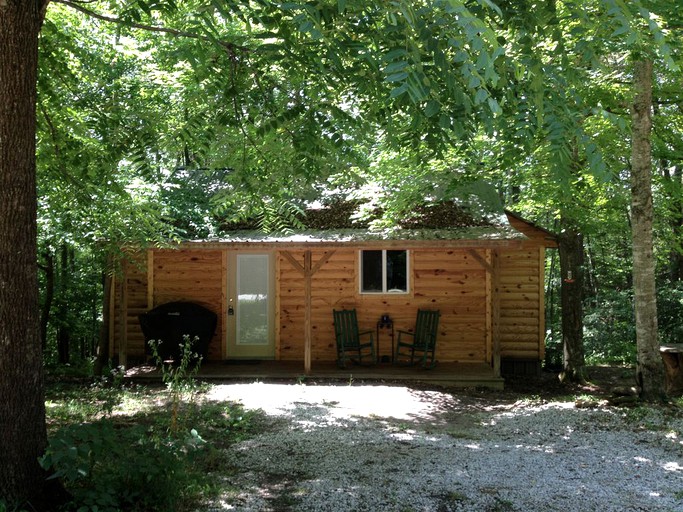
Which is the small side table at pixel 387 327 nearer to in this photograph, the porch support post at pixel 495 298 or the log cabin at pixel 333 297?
the log cabin at pixel 333 297

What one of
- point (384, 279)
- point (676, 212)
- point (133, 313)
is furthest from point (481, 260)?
point (133, 313)

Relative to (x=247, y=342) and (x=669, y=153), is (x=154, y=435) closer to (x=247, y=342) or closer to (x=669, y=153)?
(x=247, y=342)

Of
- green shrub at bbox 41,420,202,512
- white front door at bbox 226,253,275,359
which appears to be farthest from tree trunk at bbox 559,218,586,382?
green shrub at bbox 41,420,202,512

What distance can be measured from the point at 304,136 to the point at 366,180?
224 inches

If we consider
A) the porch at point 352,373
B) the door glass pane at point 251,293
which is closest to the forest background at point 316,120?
the door glass pane at point 251,293

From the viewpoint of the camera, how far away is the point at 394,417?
27.3 ft

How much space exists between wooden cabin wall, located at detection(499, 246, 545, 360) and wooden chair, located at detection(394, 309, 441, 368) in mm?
1761

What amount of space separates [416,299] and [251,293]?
10.7ft

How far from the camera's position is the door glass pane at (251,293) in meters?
12.6

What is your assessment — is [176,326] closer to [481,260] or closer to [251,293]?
[251,293]

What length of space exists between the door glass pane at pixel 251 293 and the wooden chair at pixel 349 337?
149 cm

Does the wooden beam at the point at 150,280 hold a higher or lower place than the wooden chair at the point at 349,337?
higher

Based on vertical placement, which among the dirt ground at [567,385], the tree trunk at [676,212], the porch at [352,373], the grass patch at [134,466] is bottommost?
the dirt ground at [567,385]

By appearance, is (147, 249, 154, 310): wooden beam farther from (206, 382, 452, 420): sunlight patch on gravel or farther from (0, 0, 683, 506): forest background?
(206, 382, 452, 420): sunlight patch on gravel
